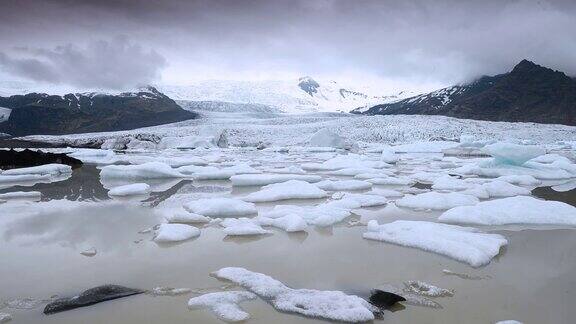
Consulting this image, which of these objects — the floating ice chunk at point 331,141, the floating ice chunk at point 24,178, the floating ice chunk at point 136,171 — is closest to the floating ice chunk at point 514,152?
the floating ice chunk at point 136,171

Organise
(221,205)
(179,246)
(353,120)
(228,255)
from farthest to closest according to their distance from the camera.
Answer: (353,120), (221,205), (179,246), (228,255)

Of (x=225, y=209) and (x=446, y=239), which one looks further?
(x=225, y=209)

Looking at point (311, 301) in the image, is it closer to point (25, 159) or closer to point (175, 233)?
point (175, 233)

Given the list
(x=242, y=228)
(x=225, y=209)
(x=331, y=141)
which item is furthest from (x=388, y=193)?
(x=331, y=141)

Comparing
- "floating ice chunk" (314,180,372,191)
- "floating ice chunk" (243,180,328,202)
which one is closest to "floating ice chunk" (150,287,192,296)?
"floating ice chunk" (243,180,328,202)

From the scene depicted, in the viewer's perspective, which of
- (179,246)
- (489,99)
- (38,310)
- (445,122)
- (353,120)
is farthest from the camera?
(489,99)

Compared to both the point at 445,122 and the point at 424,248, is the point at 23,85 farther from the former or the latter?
the point at 424,248

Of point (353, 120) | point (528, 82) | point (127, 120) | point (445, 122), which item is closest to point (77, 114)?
point (127, 120)
